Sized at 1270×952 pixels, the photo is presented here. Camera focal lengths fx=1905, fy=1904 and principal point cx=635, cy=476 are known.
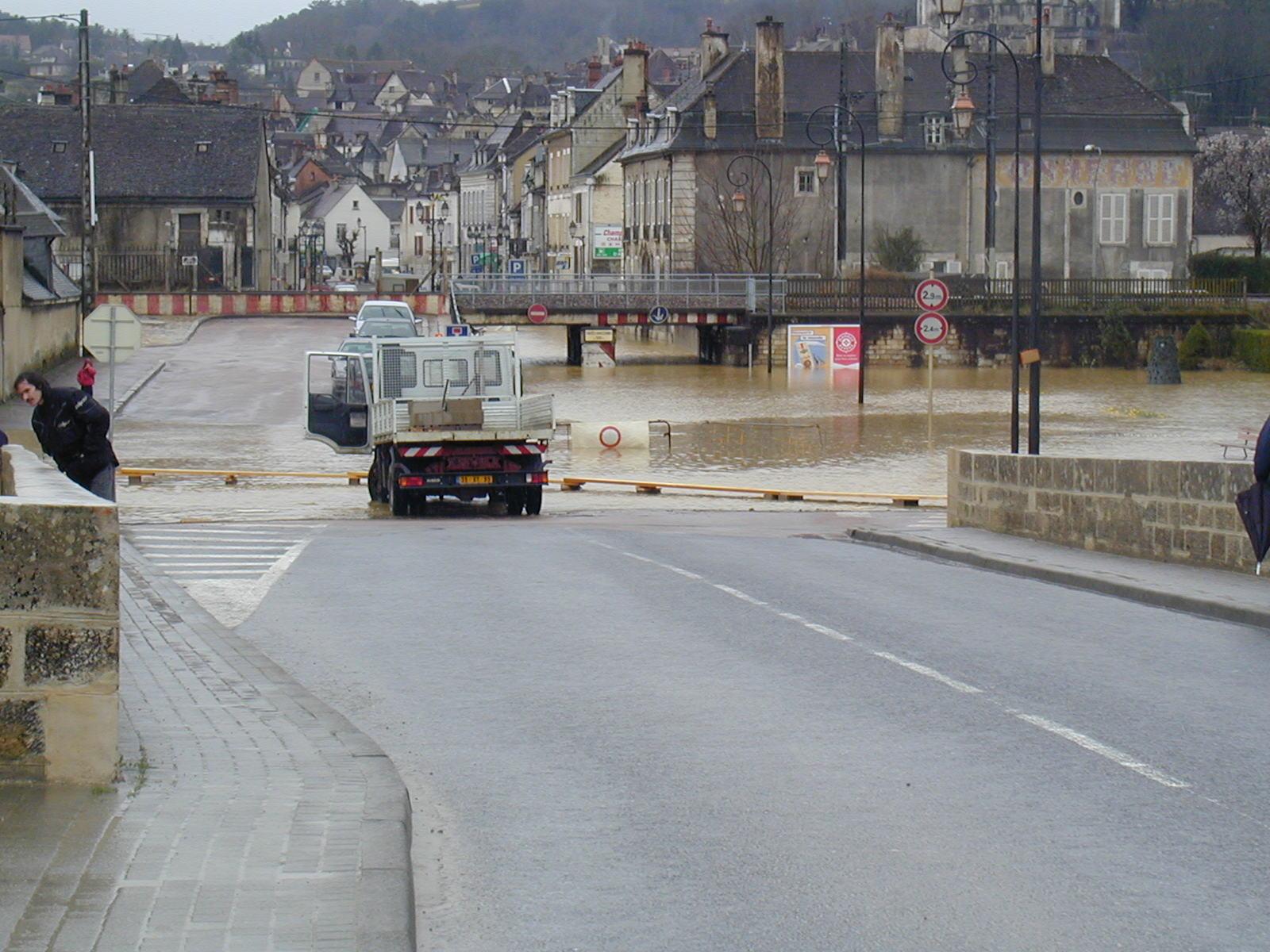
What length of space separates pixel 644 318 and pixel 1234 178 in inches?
2160

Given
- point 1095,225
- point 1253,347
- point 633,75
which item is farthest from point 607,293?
point 633,75

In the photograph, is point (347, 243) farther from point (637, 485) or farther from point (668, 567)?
point (668, 567)

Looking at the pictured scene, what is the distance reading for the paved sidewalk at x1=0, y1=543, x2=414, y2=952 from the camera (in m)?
5.86

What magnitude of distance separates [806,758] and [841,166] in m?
66.3

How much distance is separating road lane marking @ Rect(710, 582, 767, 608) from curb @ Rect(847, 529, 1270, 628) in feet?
9.65

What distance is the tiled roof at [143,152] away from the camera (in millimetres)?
88562

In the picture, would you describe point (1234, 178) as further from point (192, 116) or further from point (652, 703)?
point (652, 703)

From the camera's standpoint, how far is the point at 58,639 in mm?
7445

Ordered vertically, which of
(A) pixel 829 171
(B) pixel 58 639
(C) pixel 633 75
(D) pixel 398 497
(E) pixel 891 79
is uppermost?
(C) pixel 633 75

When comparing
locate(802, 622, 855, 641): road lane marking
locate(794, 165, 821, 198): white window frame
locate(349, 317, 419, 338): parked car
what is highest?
locate(794, 165, 821, 198): white window frame

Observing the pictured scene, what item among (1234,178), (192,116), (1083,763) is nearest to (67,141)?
(192,116)

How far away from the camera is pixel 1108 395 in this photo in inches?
2427

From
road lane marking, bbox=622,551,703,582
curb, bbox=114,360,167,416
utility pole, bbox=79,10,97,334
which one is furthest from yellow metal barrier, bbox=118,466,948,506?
utility pole, bbox=79,10,97,334

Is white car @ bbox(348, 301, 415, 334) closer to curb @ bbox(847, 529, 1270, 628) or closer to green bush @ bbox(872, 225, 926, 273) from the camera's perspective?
A: green bush @ bbox(872, 225, 926, 273)
